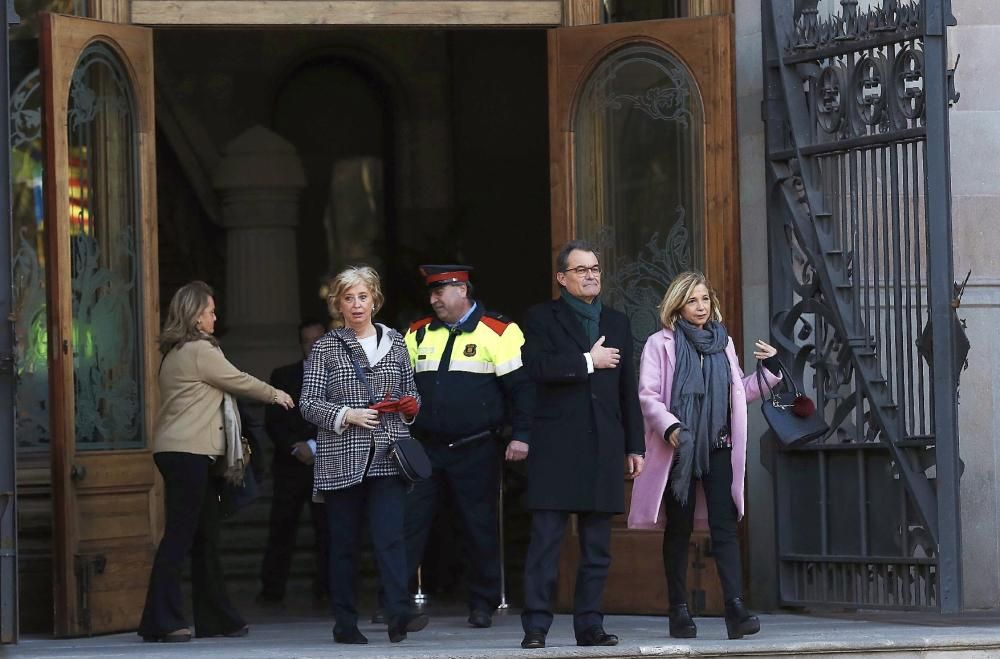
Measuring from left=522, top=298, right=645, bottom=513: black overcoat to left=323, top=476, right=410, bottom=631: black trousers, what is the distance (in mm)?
686

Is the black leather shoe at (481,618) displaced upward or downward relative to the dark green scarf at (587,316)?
downward

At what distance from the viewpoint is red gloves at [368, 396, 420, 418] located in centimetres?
948

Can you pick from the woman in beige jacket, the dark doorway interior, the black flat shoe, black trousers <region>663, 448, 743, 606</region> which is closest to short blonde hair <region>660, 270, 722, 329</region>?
black trousers <region>663, 448, 743, 606</region>

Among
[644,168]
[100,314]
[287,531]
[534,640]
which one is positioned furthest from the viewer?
[287,531]

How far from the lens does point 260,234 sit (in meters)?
19.4

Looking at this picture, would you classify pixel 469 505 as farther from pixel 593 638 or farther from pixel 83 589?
pixel 83 589

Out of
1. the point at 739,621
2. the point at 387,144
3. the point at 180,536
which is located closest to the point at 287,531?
the point at 180,536

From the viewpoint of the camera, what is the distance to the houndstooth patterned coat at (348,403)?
31.0 feet

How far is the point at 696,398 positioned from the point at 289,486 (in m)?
4.19

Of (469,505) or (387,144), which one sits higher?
(387,144)

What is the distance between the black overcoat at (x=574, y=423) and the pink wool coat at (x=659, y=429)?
225 mm

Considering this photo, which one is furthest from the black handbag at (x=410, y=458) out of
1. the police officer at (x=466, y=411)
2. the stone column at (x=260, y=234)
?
the stone column at (x=260, y=234)

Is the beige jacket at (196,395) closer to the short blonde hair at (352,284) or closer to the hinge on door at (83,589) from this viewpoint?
the short blonde hair at (352,284)

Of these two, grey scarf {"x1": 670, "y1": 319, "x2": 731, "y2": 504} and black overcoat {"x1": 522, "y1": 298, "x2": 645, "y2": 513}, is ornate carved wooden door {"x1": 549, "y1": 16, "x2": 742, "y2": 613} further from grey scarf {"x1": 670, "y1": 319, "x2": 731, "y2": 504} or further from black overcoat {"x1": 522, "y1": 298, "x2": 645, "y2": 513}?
black overcoat {"x1": 522, "y1": 298, "x2": 645, "y2": 513}
